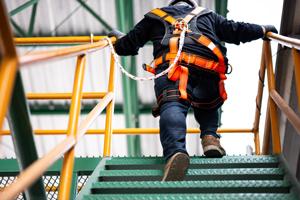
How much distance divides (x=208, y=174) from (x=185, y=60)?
827mm

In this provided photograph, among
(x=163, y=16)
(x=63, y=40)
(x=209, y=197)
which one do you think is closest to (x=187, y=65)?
(x=163, y=16)

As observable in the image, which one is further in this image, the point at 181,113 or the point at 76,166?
the point at 76,166

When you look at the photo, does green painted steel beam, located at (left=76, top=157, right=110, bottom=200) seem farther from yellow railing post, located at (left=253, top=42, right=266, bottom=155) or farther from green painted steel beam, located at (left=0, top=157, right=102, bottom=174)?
yellow railing post, located at (left=253, top=42, right=266, bottom=155)

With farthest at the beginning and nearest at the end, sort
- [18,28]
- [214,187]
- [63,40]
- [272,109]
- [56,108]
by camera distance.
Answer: [56,108] → [18,28] → [63,40] → [272,109] → [214,187]

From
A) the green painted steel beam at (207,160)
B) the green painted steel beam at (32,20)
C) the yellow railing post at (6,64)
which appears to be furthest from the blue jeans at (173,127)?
the green painted steel beam at (32,20)

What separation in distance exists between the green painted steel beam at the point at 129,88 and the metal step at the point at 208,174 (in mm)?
4290

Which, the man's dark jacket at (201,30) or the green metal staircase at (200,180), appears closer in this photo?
the green metal staircase at (200,180)

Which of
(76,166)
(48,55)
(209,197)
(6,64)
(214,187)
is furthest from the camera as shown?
(76,166)

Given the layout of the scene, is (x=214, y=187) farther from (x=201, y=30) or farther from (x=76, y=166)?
(x=76, y=166)

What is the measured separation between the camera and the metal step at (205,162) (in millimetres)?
2611

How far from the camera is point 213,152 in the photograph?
8.95 feet

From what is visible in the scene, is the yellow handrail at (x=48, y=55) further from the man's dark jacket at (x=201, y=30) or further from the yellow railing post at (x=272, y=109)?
the yellow railing post at (x=272, y=109)

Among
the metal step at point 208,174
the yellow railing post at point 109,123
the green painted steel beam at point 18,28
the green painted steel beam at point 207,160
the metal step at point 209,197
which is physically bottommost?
the metal step at point 209,197

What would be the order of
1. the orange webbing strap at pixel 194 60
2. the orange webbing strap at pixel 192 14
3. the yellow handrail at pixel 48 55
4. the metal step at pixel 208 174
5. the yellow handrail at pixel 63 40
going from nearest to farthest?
the yellow handrail at pixel 48 55, the metal step at pixel 208 174, the orange webbing strap at pixel 194 60, the orange webbing strap at pixel 192 14, the yellow handrail at pixel 63 40
